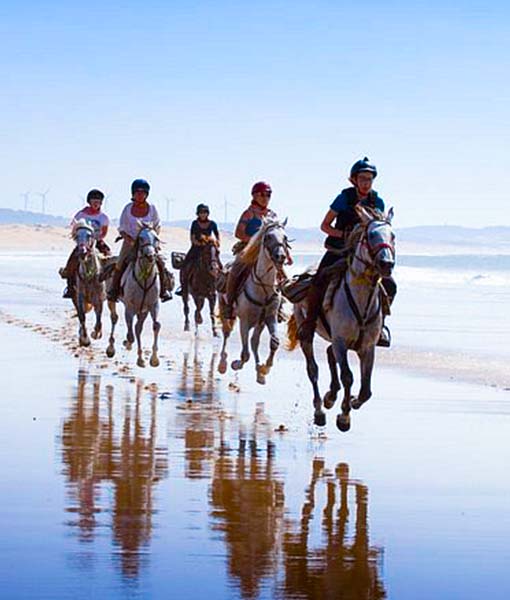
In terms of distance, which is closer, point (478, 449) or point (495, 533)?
point (495, 533)

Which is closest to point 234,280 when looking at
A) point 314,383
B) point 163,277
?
point 163,277

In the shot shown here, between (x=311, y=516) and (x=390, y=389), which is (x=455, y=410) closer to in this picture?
(x=390, y=389)

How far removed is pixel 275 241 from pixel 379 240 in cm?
423

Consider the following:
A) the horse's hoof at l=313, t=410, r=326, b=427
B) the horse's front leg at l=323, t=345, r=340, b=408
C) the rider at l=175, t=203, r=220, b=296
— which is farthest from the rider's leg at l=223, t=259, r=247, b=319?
the rider at l=175, t=203, r=220, b=296

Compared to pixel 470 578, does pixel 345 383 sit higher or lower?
higher

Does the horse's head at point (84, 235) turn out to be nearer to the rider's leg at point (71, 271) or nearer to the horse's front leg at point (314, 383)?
the rider's leg at point (71, 271)

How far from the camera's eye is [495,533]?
9766mm

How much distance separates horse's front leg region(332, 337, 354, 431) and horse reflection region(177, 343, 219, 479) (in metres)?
1.21

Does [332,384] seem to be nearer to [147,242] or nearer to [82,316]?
[147,242]

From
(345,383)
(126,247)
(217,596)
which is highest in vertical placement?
(126,247)

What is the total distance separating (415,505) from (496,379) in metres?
9.64

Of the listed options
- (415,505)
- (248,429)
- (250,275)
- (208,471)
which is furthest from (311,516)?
(250,275)

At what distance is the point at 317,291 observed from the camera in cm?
1438

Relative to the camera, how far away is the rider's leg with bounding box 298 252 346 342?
14211mm
